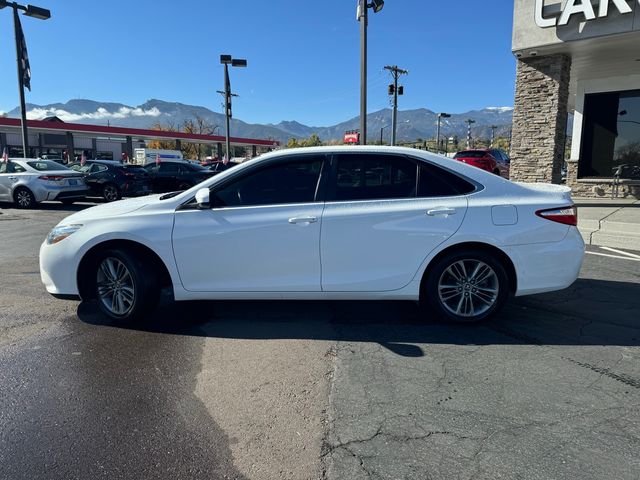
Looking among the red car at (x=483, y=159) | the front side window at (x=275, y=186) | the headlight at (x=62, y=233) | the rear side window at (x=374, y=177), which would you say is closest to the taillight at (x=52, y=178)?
the headlight at (x=62, y=233)

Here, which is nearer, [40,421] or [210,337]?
[40,421]

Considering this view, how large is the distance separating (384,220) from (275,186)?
3.43 ft

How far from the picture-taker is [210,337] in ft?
13.5

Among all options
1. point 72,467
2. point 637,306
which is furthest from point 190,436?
point 637,306

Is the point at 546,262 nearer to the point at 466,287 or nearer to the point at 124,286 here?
the point at 466,287

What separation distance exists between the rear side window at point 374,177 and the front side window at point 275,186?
24 cm

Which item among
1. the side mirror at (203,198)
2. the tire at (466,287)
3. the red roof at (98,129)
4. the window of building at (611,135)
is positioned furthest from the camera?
the red roof at (98,129)

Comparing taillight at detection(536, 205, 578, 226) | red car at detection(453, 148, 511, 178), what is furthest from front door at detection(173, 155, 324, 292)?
red car at detection(453, 148, 511, 178)

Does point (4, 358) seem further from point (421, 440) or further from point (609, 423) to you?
point (609, 423)

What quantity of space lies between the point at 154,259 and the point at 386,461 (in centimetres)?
291

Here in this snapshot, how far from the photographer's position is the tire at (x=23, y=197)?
13938 millimetres

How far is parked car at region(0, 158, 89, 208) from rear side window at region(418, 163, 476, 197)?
43.2 feet

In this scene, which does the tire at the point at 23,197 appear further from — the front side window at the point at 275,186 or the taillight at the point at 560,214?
the taillight at the point at 560,214

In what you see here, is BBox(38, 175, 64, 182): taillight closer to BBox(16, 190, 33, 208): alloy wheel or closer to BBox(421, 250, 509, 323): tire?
BBox(16, 190, 33, 208): alloy wheel
